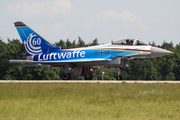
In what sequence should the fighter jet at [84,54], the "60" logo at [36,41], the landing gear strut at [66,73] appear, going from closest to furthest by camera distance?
the fighter jet at [84,54] < the landing gear strut at [66,73] < the "60" logo at [36,41]

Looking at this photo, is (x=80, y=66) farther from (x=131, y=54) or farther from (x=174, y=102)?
(x=174, y=102)

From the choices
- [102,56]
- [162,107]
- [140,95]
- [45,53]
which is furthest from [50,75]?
[162,107]

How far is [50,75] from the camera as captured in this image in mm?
46812

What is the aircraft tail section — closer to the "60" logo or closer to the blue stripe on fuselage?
the "60" logo

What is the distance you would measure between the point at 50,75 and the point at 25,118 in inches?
1522

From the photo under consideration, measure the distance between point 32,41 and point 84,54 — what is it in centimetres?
529

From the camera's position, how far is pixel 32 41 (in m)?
27.6

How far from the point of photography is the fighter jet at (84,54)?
23.8 metres

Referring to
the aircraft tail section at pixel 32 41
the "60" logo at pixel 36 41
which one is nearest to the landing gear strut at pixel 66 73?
the aircraft tail section at pixel 32 41

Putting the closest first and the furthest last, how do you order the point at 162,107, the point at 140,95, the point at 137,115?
the point at 137,115
the point at 162,107
the point at 140,95

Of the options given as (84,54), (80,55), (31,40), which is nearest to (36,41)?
(31,40)

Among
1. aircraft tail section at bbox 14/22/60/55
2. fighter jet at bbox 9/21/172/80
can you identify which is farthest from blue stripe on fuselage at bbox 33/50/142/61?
aircraft tail section at bbox 14/22/60/55

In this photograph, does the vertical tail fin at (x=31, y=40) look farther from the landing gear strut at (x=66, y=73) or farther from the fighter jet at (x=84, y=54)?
the landing gear strut at (x=66, y=73)

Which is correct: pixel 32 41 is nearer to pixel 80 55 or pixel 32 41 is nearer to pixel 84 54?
pixel 80 55
